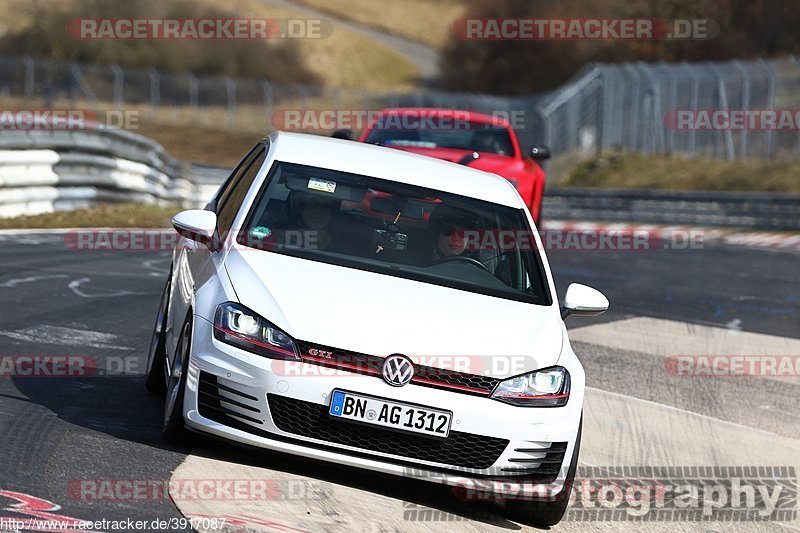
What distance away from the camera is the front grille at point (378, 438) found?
572cm

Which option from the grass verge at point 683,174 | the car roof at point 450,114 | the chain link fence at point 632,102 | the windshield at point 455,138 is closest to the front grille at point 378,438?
the windshield at point 455,138

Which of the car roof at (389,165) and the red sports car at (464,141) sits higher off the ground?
the car roof at (389,165)

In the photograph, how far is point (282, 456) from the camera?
626cm

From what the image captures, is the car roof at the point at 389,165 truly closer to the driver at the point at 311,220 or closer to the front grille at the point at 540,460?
the driver at the point at 311,220

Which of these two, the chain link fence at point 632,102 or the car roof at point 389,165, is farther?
the chain link fence at point 632,102

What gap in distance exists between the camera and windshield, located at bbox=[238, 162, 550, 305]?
661 centimetres

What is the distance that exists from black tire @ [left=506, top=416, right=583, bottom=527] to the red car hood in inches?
326

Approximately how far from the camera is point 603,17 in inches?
2244

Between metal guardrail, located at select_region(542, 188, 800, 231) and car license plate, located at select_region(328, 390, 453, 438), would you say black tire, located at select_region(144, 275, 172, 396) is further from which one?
metal guardrail, located at select_region(542, 188, 800, 231)

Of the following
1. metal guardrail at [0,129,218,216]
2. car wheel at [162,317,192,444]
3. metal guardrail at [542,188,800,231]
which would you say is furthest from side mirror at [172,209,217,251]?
metal guardrail at [542,188,800,231]

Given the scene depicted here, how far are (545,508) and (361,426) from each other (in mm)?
944

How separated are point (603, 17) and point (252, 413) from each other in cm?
5320

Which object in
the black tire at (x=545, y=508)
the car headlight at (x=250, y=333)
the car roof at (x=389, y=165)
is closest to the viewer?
the car headlight at (x=250, y=333)

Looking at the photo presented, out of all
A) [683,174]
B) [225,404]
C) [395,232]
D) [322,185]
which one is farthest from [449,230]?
[683,174]
